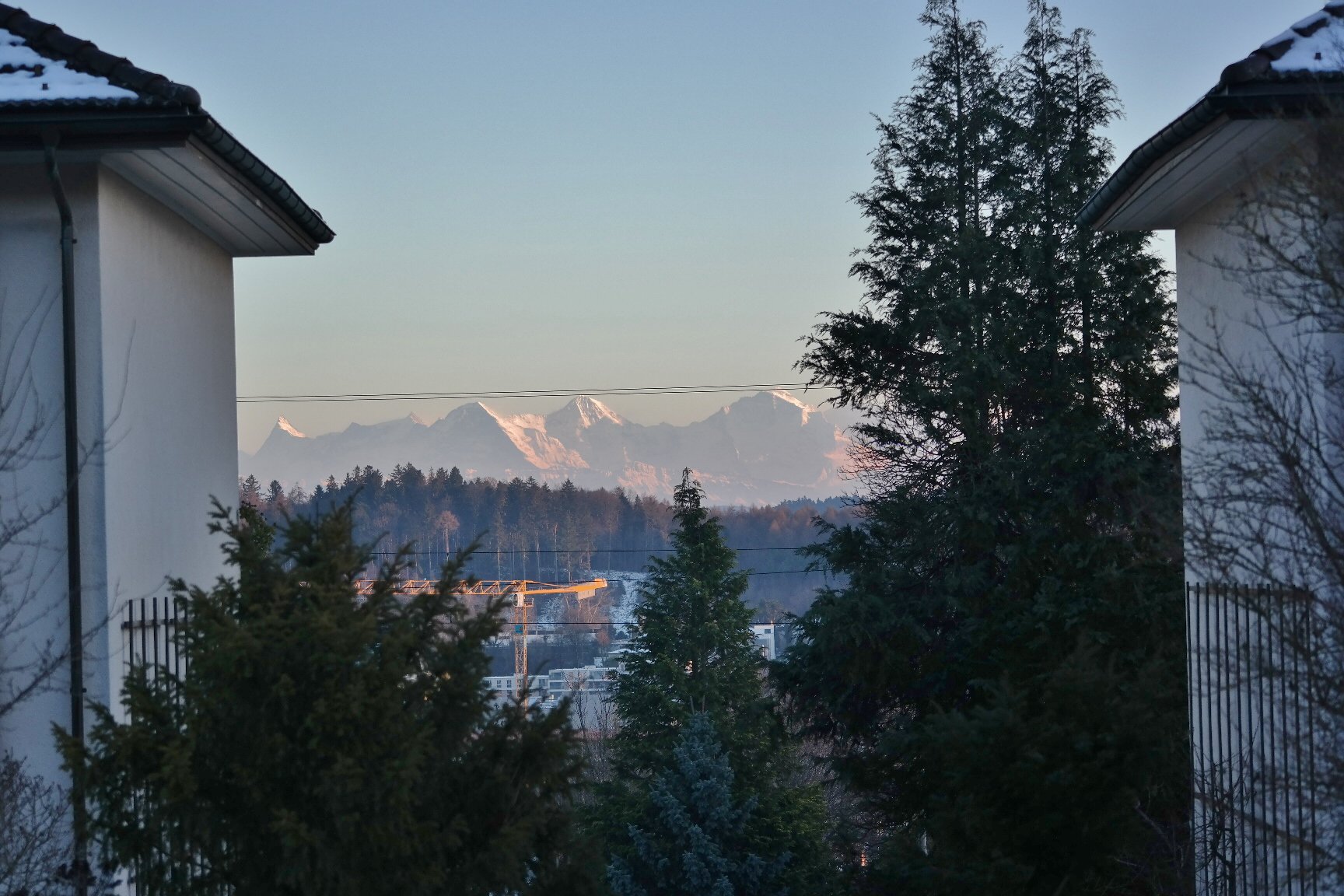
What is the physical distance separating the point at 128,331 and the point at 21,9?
2.16 meters

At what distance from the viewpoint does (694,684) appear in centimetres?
3334

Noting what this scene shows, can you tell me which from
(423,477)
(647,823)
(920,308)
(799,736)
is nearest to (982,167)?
(920,308)

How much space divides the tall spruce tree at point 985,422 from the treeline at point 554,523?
37.2 meters

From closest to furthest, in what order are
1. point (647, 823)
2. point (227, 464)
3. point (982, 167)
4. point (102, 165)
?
1. point (102, 165)
2. point (227, 464)
3. point (982, 167)
4. point (647, 823)

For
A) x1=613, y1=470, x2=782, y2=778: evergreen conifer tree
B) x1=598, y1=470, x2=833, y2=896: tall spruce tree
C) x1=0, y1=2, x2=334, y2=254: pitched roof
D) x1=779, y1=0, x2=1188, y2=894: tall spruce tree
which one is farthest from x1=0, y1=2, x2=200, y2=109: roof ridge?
x1=613, y1=470, x2=782, y2=778: evergreen conifer tree

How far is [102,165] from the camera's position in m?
8.28

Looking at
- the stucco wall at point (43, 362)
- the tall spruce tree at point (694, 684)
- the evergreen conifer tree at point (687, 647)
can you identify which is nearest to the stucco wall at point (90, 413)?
the stucco wall at point (43, 362)

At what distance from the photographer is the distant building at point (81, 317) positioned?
771 centimetres

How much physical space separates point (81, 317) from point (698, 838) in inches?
774

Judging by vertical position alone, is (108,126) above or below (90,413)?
above

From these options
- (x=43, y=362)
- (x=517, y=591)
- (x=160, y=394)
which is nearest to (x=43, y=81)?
(x=43, y=362)

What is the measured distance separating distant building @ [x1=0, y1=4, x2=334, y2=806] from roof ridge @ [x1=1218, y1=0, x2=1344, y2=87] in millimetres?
6100

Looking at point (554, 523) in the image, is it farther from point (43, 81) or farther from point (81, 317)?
point (43, 81)

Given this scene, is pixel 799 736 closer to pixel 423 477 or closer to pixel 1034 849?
pixel 1034 849
